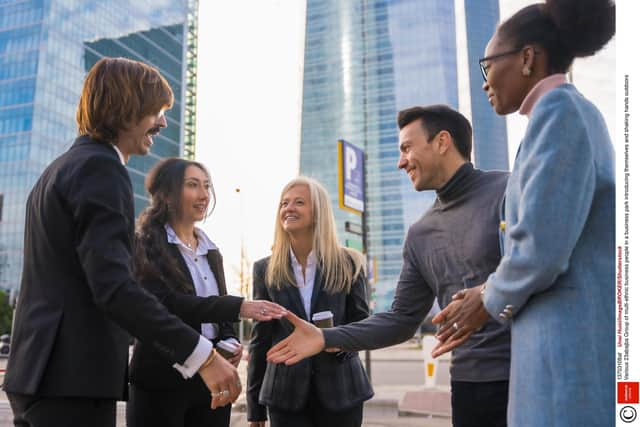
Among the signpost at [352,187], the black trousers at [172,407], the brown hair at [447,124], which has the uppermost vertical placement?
the signpost at [352,187]

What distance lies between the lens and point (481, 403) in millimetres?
2041

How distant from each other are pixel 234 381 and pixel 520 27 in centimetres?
138


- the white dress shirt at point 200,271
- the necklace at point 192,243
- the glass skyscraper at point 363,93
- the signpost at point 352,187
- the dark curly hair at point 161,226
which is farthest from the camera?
the glass skyscraper at point 363,93

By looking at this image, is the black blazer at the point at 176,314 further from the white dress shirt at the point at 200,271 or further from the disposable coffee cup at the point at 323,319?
the disposable coffee cup at the point at 323,319

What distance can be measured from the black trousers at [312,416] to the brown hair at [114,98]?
1.71 meters

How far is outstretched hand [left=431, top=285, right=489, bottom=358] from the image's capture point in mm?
1620

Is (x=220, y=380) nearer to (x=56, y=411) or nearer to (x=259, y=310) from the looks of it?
(x=56, y=411)

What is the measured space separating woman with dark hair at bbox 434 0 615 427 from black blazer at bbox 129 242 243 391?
5.21 ft

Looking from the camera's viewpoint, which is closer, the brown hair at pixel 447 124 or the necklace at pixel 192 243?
the brown hair at pixel 447 124

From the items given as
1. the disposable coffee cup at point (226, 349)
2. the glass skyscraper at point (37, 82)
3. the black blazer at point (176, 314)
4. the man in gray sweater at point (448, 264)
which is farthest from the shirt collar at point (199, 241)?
the glass skyscraper at point (37, 82)

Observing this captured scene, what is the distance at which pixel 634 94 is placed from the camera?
1289 mm

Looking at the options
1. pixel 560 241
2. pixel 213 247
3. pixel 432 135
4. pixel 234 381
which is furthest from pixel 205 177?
pixel 560 241

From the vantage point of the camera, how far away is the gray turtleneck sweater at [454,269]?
206cm

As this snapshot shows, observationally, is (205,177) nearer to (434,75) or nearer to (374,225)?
(434,75)
